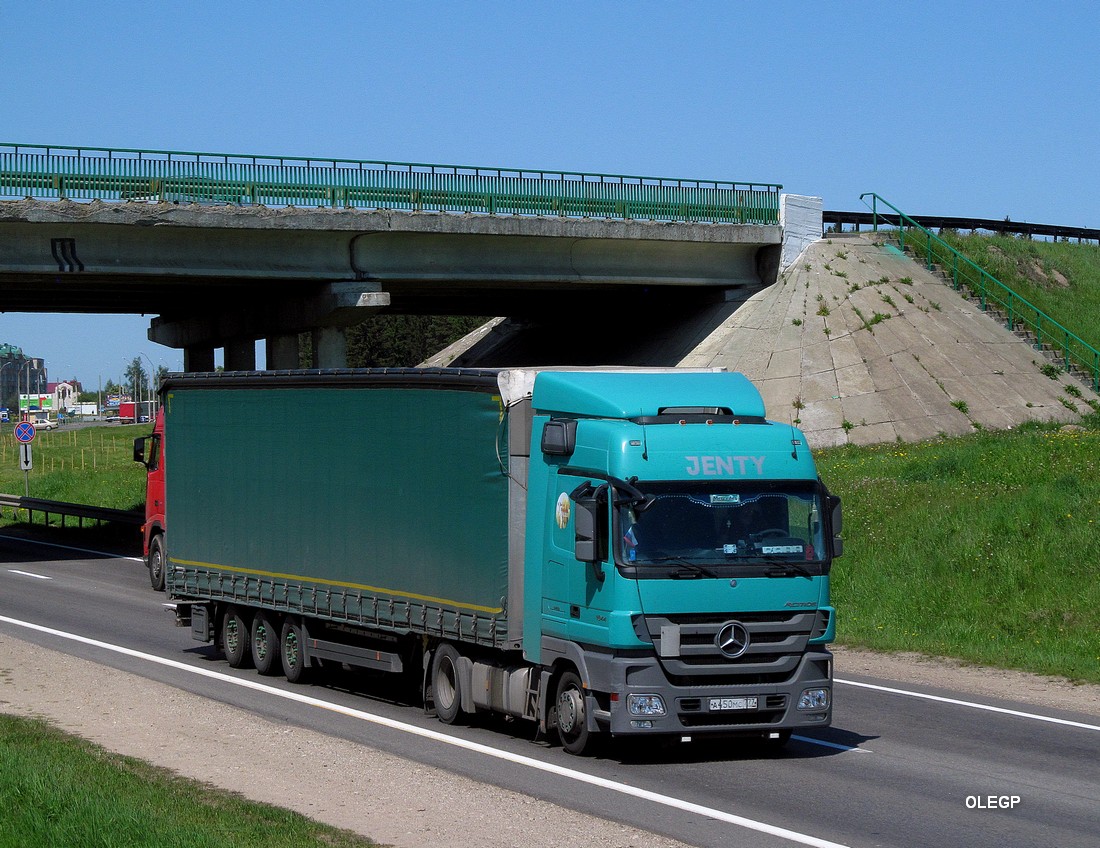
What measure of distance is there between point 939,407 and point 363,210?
15.7m

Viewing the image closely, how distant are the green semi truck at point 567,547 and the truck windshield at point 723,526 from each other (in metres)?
0.02

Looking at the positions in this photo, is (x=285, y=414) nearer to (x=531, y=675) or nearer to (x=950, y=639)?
(x=531, y=675)

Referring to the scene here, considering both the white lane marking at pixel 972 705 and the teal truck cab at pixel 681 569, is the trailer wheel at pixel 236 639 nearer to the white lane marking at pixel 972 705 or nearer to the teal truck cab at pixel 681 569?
the teal truck cab at pixel 681 569

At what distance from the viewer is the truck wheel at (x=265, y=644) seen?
56.3ft

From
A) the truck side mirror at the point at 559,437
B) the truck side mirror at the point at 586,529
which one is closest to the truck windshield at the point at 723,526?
the truck side mirror at the point at 586,529

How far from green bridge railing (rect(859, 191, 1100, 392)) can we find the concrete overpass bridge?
543 cm

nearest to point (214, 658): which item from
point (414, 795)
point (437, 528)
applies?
point (437, 528)

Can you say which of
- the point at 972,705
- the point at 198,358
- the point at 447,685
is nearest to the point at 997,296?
the point at 198,358

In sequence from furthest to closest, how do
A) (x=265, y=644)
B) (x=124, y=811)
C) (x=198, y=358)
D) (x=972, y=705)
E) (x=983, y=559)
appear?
1. (x=198, y=358)
2. (x=983, y=559)
3. (x=265, y=644)
4. (x=972, y=705)
5. (x=124, y=811)

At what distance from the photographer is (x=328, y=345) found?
3819cm

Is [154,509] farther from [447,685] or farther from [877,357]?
[877,357]

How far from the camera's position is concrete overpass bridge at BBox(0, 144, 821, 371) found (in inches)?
1276

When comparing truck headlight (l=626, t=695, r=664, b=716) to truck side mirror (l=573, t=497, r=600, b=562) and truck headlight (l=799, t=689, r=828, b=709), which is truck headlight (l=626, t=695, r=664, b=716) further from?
truck headlight (l=799, t=689, r=828, b=709)

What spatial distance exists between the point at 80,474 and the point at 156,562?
31.1 m
